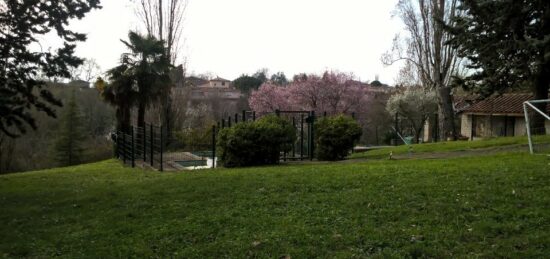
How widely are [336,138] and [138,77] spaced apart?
515 inches

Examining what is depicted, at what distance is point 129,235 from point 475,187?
4.66 m

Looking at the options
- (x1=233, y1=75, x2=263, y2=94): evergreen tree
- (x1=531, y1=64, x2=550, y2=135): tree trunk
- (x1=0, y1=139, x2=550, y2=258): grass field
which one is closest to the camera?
(x1=0, y1=139, x2=550, y2=258): grass field

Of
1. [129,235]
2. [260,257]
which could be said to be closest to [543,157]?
[260,257]

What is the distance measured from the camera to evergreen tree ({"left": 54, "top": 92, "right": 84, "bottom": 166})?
37375 millimetres

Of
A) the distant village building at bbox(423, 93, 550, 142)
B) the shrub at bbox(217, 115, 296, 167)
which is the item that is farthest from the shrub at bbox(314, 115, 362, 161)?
the distant village building at bbox(423, 93, 550, 142)

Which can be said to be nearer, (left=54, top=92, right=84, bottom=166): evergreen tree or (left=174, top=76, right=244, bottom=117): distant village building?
(left=54, top=92, right=84, bottom=166): evergreen tree

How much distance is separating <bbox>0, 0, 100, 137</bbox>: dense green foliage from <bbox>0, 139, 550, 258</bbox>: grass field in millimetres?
2338

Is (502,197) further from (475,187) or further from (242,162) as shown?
(242,162)

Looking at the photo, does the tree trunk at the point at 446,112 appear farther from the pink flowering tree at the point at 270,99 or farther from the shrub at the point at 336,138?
the pink flowering tree at the point at 270,99

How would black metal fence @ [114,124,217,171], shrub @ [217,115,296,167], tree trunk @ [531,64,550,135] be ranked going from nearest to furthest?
shrub @ [217,115,296,167], tree trunk @ [531,64,550,135], black metal fence @ [114,124,217,171]

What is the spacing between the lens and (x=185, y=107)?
3198 cm

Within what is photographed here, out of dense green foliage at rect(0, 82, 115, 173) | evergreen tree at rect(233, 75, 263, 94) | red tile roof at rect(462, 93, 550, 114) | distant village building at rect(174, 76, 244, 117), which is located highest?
evergreen tree at rect(233, 75, 263, 94)

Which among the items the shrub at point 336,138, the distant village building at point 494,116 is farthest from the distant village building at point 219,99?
the shrub at point 336,138

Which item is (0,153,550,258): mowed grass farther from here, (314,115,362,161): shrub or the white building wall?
the white building wall
